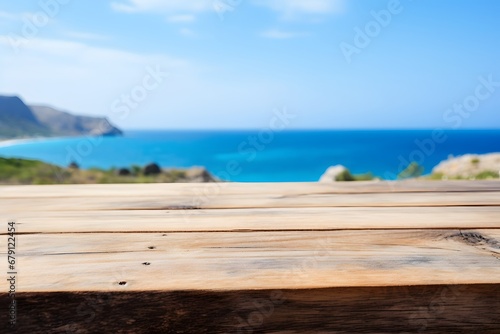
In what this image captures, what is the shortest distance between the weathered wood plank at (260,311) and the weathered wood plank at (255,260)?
10mm

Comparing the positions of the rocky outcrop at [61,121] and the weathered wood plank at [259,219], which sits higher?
the rocky outcrop at [61,121]

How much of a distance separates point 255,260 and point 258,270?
4 cm

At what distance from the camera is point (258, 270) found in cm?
52

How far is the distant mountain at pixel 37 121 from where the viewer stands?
26062 millimetres

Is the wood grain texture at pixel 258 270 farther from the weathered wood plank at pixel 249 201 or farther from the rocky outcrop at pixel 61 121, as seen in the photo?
the rocky outcrop at pixel 61 121

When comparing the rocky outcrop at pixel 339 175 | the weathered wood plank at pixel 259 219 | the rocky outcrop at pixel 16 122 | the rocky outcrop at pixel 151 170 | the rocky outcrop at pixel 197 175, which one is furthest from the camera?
the rocky outcrop at pixel 16 122

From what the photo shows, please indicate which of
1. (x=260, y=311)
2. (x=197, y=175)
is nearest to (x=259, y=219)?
(x=260, y=311)

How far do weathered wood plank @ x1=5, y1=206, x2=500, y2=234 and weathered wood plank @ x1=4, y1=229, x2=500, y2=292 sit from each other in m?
0.04

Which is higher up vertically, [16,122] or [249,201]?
[16,122]

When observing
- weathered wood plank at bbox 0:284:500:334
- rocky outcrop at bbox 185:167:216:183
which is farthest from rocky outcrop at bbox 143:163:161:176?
weathered wood plank at bbox 0:284:500:334

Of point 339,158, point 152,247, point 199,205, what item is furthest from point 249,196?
point 339,158

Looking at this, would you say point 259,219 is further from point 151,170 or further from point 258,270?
point 151,170

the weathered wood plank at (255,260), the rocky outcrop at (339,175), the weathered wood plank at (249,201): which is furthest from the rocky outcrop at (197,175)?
the weathered wood plank at (255,260)

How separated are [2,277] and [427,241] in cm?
59
